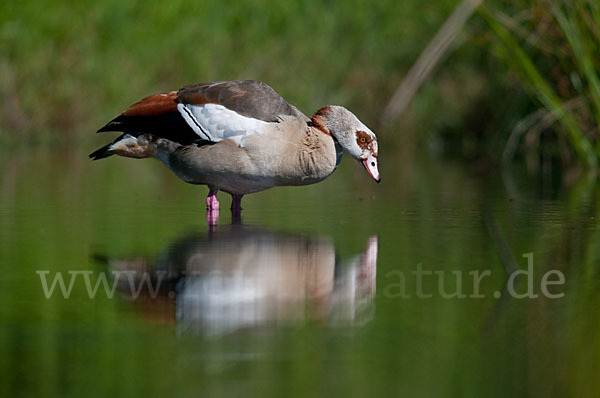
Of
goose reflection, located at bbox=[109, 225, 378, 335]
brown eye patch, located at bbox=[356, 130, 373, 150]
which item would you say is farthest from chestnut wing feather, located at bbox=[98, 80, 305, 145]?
goose reflection, located at bbox=[109, 225, 378, 335]

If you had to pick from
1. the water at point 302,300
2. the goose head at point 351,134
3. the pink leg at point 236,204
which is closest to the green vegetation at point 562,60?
the water at point 302,300

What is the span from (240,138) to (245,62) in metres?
9.29

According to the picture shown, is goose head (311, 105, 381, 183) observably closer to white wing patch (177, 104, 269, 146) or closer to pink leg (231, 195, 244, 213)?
white wing patch (177, 104, 269, 146)

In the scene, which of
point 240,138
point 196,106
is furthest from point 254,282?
point 196,106

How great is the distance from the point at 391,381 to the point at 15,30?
12.3 metres

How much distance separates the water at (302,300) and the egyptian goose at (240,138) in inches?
12.2

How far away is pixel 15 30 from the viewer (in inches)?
581

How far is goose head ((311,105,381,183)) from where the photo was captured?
7105 mm

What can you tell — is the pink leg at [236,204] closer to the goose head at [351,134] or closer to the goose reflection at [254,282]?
the goose head at [351,134]

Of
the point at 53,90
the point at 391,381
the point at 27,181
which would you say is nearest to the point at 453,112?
the point at 53,90

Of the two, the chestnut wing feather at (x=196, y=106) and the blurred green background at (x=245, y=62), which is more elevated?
the blurred green background at (x=245, y=62)

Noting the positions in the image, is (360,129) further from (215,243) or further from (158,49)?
(158,49)

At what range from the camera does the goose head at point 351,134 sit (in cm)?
711

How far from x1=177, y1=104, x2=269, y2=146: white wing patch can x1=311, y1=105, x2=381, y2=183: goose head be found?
0.40m
